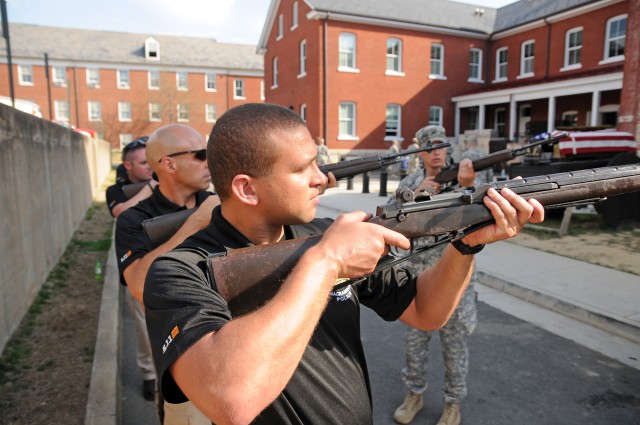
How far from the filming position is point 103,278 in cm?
688

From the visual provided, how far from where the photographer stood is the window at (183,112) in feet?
166

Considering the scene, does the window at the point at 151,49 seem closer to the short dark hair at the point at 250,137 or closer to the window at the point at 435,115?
the window at the point at 435,115

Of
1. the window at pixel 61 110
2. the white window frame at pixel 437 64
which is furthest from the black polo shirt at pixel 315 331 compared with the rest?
the window at pixel 61 110

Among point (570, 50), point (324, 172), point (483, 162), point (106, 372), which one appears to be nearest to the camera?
point (106, 372)

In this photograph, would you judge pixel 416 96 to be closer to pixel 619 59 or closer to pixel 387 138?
pixel 387 138

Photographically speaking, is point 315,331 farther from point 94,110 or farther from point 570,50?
point 94,110

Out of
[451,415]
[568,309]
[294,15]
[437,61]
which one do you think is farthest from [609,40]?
[451,415]

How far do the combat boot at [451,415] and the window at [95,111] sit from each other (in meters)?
53.1

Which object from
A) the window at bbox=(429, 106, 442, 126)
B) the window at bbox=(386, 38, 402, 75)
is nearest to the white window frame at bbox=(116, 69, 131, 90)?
the window at bbox=(386, 38, 402, 75)

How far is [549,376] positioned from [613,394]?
1.64 feet

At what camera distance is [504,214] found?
178 centimetres

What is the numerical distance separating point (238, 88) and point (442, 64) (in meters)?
29.1

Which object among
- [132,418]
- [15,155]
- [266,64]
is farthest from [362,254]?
[266,64]

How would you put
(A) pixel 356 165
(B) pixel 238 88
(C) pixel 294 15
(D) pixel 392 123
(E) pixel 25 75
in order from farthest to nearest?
(B) pixel 238 88, (E) pixel 25 75, (C) pixel 294 15, (D) pixel 392 123, (A) pixel 356 165
